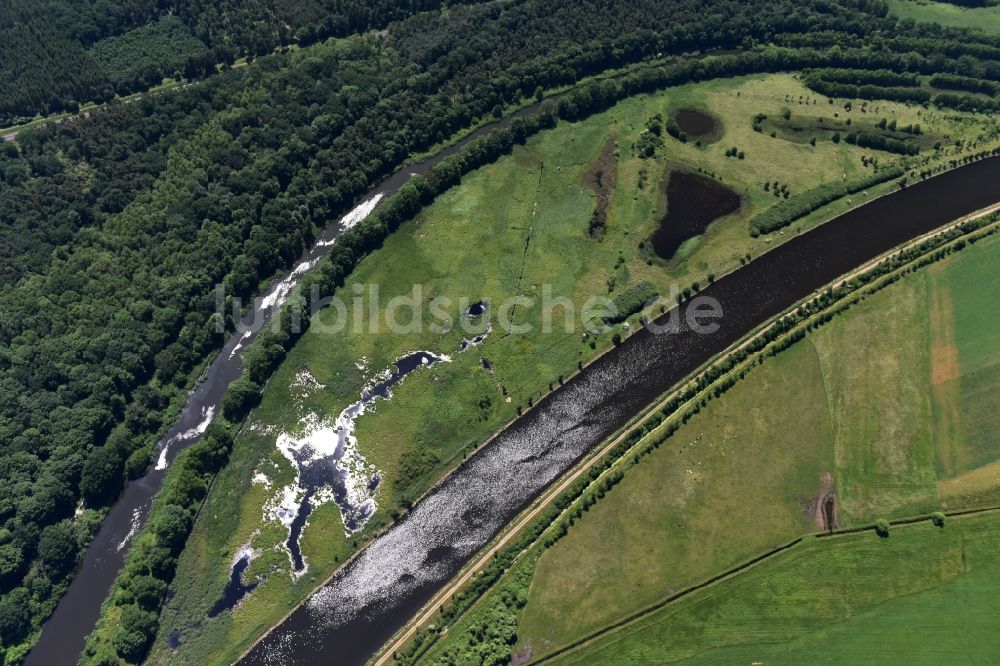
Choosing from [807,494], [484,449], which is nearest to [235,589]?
[484,449]

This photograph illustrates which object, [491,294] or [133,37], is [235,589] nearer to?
[491,294]

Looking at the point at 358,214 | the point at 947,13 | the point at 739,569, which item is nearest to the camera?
the point at 739,569

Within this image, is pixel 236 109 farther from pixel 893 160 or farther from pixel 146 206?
pixel 893 160

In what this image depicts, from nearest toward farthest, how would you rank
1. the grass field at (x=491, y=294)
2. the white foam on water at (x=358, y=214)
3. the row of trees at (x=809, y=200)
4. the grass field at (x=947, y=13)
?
the grass field at (x=491, y=294) → the row of trees at (x=809, y=200) → the white foam on water at (x=358, y=214) → the grass field at (x=947, y=13)

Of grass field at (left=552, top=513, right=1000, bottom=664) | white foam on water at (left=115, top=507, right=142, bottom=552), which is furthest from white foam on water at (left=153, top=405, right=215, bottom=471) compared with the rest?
grass field at (left=552, top=513, right=1000, bottom=664)

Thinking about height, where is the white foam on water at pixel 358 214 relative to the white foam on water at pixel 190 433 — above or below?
above

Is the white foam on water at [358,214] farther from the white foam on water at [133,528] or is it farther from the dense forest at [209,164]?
the white foam on water at [133,528]

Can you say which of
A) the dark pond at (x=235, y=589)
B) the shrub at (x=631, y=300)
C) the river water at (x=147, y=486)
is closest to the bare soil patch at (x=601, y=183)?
the shrub at (x=631, y=300)

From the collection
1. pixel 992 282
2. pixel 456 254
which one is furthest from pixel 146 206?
pixel 992 282

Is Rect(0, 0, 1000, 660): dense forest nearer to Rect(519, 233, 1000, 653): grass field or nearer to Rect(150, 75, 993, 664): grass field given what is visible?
Rect(150, 75, 993, 664): grass field
